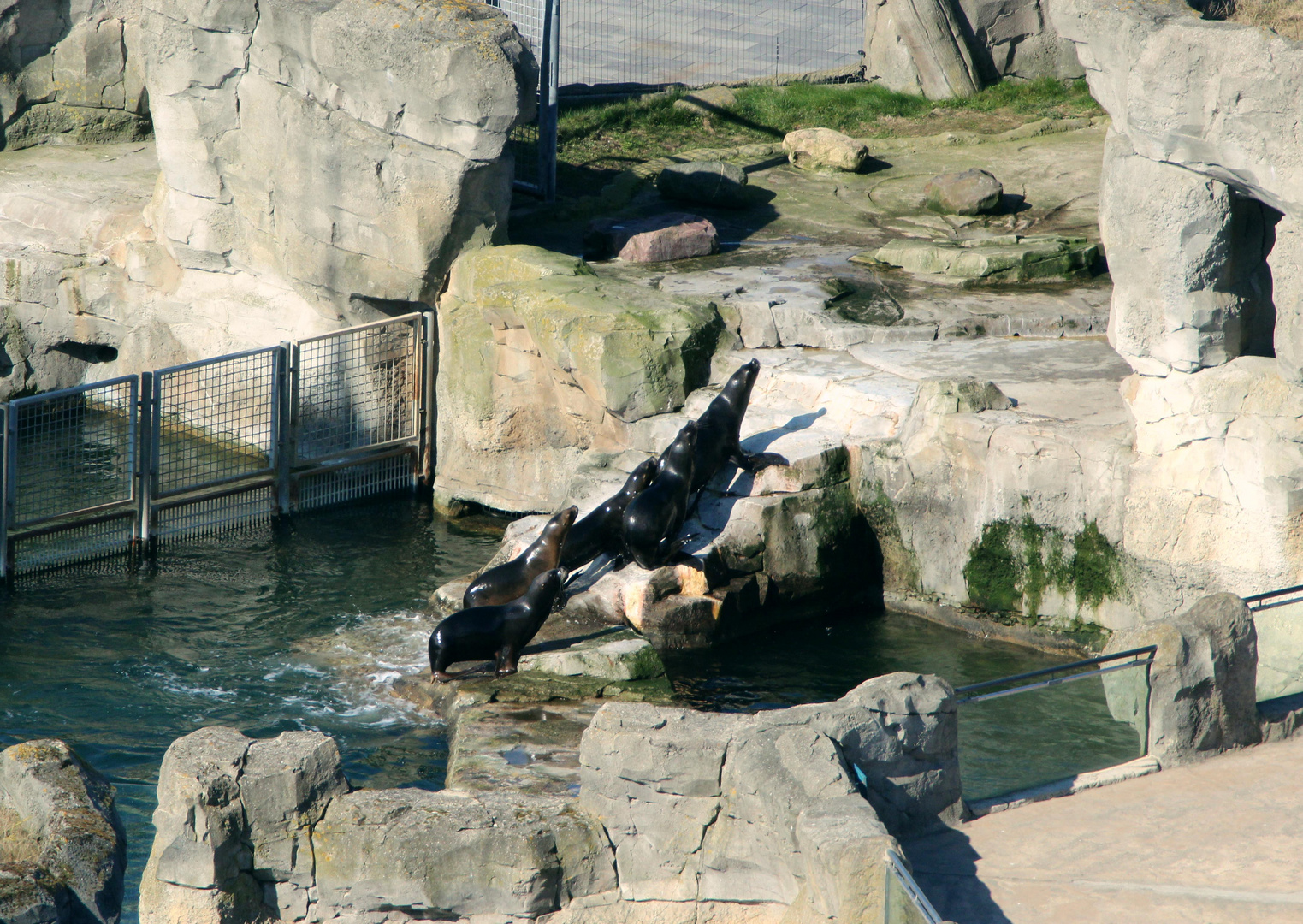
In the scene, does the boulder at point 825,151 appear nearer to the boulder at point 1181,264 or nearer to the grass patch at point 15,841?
the boulder at point 1181,264

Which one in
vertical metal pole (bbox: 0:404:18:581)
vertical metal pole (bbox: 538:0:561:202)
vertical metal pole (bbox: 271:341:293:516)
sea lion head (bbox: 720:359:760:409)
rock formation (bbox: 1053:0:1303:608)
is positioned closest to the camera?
rock formation (bbox: 1053:0:1303:608)

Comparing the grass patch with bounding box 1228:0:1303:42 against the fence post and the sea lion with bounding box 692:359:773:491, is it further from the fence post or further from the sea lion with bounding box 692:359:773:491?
the fence post

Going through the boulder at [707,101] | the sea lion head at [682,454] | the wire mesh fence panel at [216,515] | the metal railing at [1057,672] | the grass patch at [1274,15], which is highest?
the grass patch at [1274,15]

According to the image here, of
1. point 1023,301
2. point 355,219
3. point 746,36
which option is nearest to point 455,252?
point 355,219

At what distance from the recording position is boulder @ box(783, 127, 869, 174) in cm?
1549

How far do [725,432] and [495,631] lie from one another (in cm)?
236

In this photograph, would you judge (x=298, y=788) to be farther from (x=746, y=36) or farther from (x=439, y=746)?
(x=746, y=36)

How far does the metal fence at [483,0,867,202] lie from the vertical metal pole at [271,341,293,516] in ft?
21.2

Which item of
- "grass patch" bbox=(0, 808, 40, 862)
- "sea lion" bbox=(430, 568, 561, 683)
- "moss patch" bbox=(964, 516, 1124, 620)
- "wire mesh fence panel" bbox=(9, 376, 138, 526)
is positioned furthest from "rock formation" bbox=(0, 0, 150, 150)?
"grass patch" bbox=(0, 808, 40, 862)

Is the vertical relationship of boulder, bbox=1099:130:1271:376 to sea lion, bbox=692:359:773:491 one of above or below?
above

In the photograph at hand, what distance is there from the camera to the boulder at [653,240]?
508 inches

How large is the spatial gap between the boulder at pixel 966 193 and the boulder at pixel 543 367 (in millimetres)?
4035

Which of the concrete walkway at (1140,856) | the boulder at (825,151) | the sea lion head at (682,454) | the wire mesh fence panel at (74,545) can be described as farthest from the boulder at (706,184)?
the concrete walkway at (1140,856)

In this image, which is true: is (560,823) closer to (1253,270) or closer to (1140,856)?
(1140,856)
